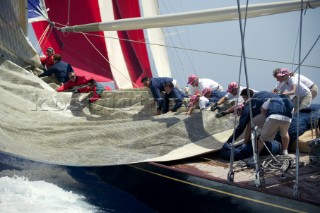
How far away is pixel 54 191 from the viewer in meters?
8.44

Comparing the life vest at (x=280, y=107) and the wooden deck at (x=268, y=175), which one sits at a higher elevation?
the life vest at (x=280, y=107)

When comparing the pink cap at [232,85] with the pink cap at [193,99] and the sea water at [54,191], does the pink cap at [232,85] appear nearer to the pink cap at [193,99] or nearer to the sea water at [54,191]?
the pink cap at [193,99]

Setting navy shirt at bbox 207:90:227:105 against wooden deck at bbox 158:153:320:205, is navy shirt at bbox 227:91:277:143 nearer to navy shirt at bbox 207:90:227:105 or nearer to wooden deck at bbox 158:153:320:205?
wooden deck at bbox 158:153:320:205

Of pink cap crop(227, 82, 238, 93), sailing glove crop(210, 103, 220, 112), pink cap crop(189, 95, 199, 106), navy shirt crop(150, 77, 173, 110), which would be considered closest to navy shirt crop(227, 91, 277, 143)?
sailing glove crop(210, 103, 220, 112)

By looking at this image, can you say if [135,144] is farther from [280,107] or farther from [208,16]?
[280,107]

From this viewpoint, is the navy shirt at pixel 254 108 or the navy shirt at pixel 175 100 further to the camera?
the navy shirt at pixel 175 100

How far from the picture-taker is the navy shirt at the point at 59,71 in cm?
1262

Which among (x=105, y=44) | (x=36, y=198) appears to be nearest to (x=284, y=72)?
(x=36, y=198)

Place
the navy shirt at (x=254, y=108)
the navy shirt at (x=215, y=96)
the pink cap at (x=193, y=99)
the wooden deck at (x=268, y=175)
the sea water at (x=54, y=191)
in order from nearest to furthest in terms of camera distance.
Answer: the wooden deck at (x=268, y=175) → the sea water at (x=54, y=191) → the navy shirt at (x=254, y=108) → the pink cap at (x=193, y=99) → the navy shirt at (x=215, y=96)

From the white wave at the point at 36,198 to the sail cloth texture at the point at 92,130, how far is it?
0.50m

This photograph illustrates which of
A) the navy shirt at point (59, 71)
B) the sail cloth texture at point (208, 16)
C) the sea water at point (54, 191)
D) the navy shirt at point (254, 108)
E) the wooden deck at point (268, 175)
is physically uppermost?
the sail cloth texture at point (208, 16)

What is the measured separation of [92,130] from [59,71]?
3.77 m

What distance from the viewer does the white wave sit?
7.53 m

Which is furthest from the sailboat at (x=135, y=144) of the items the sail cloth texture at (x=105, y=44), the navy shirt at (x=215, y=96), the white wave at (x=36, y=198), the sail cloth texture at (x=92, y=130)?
the sail cloth texture at (x=105, y=44)
